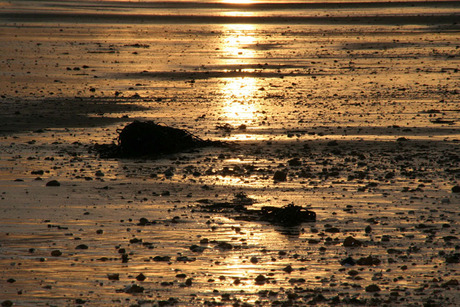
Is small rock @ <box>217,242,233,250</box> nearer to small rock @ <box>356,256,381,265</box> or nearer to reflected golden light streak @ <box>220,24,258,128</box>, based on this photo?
small rock @ <box>356,256,381,265</box>

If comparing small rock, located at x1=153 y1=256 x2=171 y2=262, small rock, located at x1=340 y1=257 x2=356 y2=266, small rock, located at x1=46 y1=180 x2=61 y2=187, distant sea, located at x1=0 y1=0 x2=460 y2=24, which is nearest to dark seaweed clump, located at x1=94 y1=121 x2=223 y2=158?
small rock, located at x1=46 y1=180 x2=61 y2=187

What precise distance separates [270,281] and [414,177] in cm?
603

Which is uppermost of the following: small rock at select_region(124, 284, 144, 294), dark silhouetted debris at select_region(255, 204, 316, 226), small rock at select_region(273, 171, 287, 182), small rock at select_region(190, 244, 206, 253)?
small rock at select_region(273, 171, 287, 182)

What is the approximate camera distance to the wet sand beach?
Result: 9133 millimetres

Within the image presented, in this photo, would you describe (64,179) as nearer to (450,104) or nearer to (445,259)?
(445,259)

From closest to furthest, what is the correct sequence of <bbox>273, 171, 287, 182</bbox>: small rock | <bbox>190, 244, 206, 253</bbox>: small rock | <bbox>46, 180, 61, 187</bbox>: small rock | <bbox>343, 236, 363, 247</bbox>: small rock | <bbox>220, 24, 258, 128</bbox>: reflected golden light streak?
<bbox>190, 244, 206, 253</bbox>: small rock
<bbox>343, 236, 363, 247</bbox>: small rock
<bbox>46, 180, 61, 187</bbox>: small rock
<bbox>273, 171, 287, 182</bbox>: small rock
<bbox>220, 24, 258, 128</bbox>: reflected golden light streak

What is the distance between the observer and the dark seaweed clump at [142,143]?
54.1ft

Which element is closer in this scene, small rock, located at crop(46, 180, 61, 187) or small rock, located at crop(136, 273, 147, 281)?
small rock, located at crop(136, 273, 147, 281)

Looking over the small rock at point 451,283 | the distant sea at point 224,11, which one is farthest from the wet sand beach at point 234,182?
the distant sea at point 224,11

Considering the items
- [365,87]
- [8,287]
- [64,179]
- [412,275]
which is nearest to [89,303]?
[8,287]

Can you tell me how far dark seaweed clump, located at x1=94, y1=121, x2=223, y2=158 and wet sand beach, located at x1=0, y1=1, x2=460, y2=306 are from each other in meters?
0.27

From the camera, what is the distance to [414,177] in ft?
47.0

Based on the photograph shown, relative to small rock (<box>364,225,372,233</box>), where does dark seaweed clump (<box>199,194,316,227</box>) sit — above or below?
above

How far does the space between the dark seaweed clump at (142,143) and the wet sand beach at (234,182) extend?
0.27 meters
